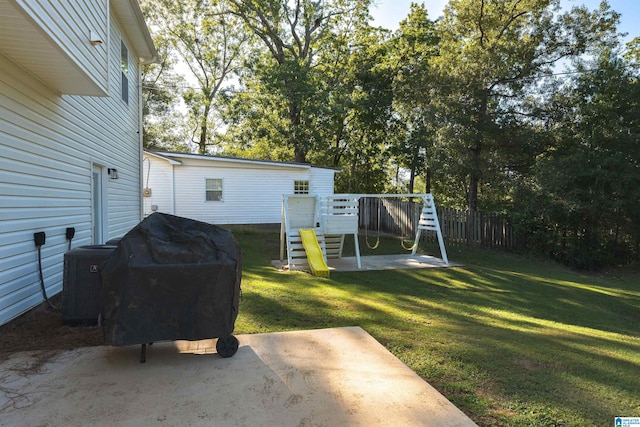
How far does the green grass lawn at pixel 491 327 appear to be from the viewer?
106 inches

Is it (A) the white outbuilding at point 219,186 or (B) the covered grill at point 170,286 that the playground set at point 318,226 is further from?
(A) the white outbuilding at point 219,186

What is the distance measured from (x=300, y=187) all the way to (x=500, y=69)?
912 cm

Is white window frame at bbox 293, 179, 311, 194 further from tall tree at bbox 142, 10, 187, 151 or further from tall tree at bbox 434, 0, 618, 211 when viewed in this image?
tall tree at bbox 142, 10, 187, 151

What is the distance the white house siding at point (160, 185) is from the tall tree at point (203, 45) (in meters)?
12.3

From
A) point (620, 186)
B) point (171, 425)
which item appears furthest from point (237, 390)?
point (620, 186)

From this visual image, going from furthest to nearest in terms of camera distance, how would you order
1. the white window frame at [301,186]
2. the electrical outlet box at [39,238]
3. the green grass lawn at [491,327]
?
the white window frame at [301,186] → the electrical outlet box at [39,238] → the green grass lawn at [491,327]

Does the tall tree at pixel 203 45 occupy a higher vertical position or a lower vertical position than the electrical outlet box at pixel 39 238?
higher

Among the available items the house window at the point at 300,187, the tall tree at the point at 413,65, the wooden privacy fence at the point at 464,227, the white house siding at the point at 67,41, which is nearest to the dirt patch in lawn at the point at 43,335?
the white house siding at the point at 67,41

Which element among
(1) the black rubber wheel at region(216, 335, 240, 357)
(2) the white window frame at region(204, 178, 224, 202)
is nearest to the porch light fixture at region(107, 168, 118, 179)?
(1) the black rubber wheel at region(216, 335, 240, 357)

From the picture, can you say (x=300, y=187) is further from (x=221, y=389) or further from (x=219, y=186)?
(x=221, y=389)

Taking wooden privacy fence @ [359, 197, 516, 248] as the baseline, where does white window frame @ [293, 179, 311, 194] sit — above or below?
above

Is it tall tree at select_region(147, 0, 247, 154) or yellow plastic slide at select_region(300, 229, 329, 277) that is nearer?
yellow plastic slide at select_region(300, 229, 329, 277)

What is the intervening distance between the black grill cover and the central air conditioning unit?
1035 mm

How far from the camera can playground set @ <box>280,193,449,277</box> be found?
8.47m
